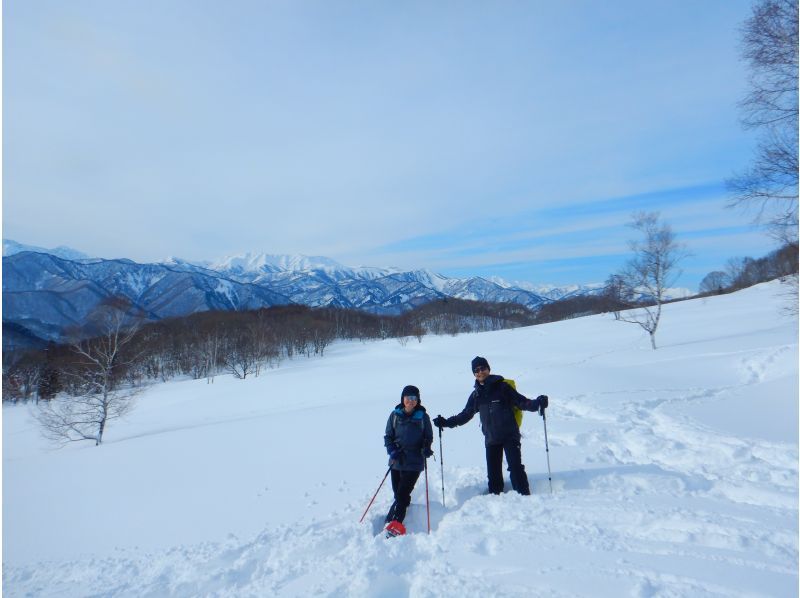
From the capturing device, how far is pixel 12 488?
988cm

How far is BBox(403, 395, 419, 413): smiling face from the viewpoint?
544cm

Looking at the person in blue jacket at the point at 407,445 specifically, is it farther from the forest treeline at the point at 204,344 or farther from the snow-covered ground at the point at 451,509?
the forest treeline at the point at 204,344

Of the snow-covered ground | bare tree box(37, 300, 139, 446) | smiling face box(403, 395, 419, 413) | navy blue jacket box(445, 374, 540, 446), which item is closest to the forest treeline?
bare tree box(37, 300, 139, 446)

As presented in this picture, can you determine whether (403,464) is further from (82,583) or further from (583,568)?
(82,583)

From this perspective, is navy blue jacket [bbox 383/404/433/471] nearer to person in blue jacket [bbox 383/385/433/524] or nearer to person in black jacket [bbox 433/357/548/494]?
person in blue jacket [bbox 383/385/433/524]

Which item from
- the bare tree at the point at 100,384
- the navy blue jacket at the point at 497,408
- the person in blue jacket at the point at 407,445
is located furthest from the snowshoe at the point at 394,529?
the bare tree at the point at 100,384

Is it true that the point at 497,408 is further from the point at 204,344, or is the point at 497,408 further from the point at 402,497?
the point at 204,344

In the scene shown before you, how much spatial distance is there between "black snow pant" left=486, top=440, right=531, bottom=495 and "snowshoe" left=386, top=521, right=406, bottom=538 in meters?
1.45

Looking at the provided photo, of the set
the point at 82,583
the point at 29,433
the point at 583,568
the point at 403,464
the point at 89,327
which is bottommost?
the point at 29,433

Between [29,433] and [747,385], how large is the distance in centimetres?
4376

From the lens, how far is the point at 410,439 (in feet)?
17.6

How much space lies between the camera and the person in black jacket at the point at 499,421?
5.26 metres

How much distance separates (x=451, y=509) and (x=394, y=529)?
1.04m

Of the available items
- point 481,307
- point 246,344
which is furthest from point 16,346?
point 481,307
